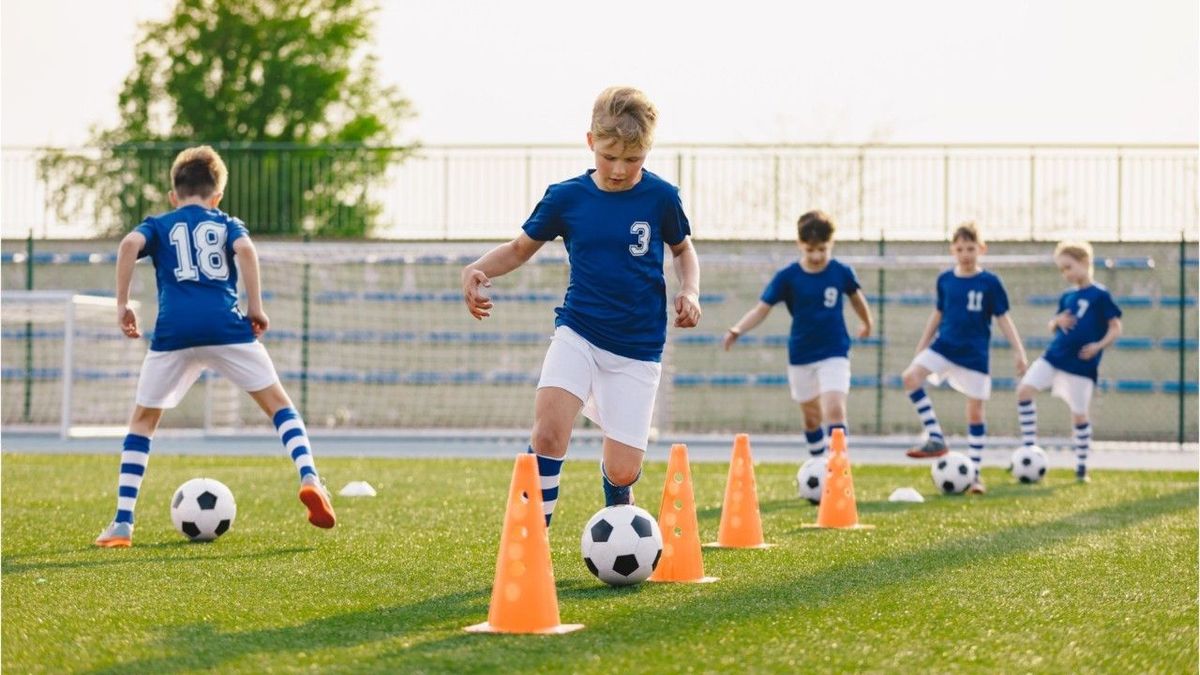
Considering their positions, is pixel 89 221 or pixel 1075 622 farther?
pixel 89 221

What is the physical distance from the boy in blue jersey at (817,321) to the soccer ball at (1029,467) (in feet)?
7.09

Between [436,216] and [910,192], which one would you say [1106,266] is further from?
[436,216]

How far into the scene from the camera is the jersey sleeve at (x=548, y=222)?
18.3 feet

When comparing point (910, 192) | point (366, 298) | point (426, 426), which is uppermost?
point (910, 192)

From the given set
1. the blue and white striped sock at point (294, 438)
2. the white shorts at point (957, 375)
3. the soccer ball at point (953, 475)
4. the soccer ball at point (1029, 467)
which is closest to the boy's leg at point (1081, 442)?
the soccer ball at point (1029, 467)

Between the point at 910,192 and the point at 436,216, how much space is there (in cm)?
686

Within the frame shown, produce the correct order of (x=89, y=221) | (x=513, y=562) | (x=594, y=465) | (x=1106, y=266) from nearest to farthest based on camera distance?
(x=513, y=562)
(x=594, y=465)
(x=1106, y=266)
(x=89, y=221)

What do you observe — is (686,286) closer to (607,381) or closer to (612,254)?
(612,254)

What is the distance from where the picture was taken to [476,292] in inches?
207

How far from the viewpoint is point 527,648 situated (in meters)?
4.09

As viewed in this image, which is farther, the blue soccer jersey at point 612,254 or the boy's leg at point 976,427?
the boy's leg at point 976,427

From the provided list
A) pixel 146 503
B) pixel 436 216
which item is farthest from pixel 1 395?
pixel 146 503

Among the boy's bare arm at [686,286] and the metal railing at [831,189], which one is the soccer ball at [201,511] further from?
the metal railing at [831,189]

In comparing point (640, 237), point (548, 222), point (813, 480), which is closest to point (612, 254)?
point (640, 237)
